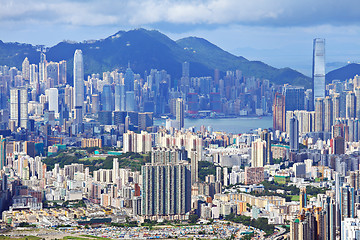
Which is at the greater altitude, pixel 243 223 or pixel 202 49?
pixel 202 49

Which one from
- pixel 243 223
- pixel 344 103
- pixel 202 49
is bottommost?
pixel 243 223

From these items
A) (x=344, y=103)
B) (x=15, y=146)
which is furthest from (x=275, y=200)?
(x=344, y=103)

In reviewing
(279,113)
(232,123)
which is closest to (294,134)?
(279,113)

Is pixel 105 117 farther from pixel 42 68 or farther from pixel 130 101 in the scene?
pixel 42 68

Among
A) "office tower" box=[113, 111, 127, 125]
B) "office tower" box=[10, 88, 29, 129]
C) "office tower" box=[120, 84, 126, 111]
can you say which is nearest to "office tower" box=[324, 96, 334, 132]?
"office tower" box=[113, 111, 127, 125]

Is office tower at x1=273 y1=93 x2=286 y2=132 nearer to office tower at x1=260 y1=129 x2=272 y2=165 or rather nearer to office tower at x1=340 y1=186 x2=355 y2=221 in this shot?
office tower at x1=260 y1=129 x2=272 y2=165

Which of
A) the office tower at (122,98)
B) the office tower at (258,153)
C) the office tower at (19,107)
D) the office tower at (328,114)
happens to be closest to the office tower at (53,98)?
the office tower at (19,107)

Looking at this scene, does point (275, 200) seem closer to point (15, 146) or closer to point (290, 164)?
point (290, 164)
